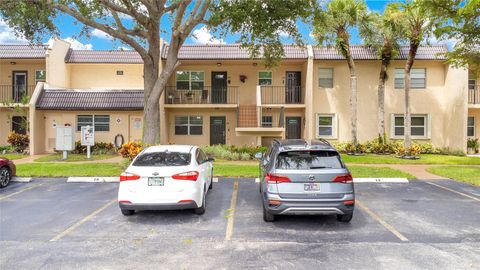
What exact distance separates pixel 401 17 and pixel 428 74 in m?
5.22

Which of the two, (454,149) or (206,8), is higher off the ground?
(206,8)

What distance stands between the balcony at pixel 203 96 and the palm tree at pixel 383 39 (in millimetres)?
8694

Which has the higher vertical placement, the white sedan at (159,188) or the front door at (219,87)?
the front door at (219,87)

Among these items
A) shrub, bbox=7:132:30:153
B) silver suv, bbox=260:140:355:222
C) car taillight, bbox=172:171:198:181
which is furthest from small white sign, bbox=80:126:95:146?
silver suv, bbox=260:140:355:222

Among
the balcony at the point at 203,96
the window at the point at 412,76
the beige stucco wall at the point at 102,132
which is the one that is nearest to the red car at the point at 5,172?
the beige stucco wall at the point at 102,132

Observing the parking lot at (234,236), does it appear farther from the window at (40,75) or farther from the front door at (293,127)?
the window at (40,75)

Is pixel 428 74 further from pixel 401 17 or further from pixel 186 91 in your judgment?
pixel 186 91

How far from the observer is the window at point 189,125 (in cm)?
2180

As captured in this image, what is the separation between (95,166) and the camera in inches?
545

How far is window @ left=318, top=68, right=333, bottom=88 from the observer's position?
2056 cm

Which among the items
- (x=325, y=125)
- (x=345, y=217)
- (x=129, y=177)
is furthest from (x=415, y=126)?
(x=129, y=177)

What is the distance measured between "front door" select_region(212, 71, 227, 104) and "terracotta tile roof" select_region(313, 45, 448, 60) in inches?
241

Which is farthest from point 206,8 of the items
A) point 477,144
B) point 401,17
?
point 477,144

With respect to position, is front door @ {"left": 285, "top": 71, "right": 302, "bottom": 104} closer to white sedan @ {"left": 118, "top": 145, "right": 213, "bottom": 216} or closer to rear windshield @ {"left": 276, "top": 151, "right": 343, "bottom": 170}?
rear windshield @ {"left": 276, "top": 151, "right": 343, "bottom": 170}
